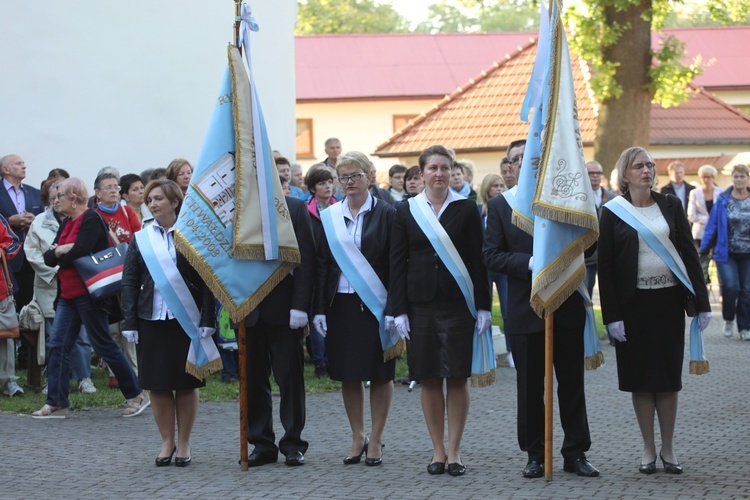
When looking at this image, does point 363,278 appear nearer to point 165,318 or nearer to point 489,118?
point 165,318

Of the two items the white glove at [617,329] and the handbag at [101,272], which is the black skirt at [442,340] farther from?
the handbag at [101,272]

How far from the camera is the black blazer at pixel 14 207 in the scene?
12.5m

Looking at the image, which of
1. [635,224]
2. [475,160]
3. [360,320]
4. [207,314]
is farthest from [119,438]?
[475,160]

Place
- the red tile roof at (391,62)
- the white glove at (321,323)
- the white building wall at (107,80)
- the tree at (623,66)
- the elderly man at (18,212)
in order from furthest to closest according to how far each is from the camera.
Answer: the red tile roof at (391,62)
the tree at (623,66)
the white building wall at (107,80)
the elderly man at (18,212)
the white glove at (321,323)

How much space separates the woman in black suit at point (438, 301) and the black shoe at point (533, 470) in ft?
1.35

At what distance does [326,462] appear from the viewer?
8.42 metres

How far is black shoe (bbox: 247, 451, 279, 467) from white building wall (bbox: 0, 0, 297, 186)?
319 inches

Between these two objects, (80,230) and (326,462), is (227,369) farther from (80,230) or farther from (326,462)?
(326,462)

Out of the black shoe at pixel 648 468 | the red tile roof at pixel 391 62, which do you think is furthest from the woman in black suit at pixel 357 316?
the red tile roof at pixel 391 62

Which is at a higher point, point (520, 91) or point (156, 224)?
point (520, 91)

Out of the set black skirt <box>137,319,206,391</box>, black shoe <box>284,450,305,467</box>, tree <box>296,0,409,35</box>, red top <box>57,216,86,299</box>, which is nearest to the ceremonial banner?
black skirt <box>137,319,206,391</box>

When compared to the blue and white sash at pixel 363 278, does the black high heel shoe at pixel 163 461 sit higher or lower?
lower

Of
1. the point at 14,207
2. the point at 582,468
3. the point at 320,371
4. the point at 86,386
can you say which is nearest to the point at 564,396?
the point at 582,468

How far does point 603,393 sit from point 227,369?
3724mm
